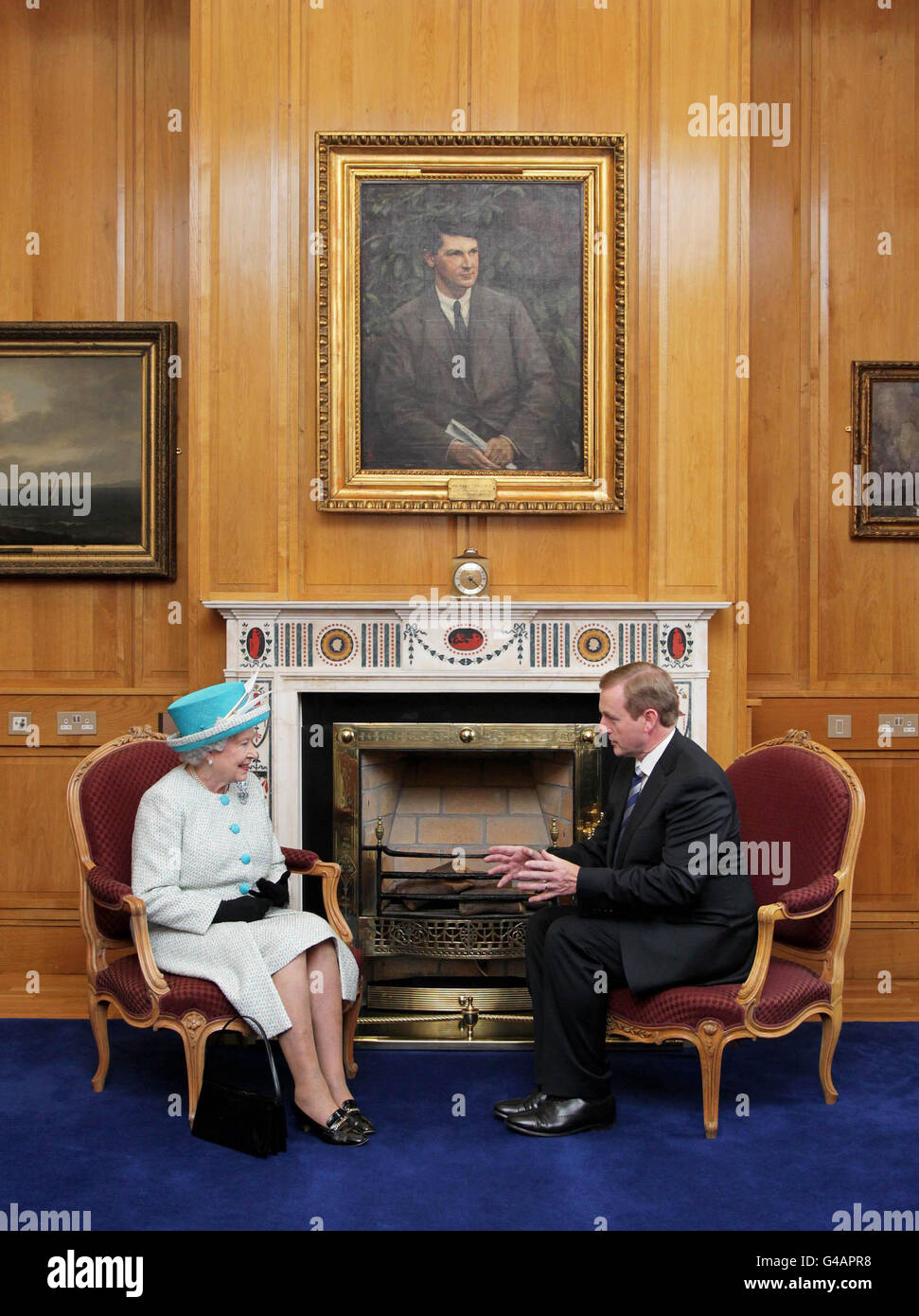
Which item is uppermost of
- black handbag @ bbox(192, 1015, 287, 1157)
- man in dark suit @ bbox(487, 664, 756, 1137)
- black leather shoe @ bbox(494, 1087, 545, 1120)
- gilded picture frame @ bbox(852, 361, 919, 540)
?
gilded picture frame @ bbox(852, 361, 919, 540)

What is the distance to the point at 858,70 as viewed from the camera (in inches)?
190

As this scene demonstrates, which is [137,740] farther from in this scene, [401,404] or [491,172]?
[491,172]

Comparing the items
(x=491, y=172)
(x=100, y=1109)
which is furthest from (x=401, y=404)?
(x=100, y=1109)

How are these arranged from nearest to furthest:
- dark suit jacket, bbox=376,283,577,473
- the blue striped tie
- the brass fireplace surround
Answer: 1. the blue striped tie
2. the brass fireplace surround
3. dark suit jacket, bbox=376,283,577,473

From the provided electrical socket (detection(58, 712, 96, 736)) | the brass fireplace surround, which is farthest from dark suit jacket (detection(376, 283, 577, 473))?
electrical socket (detection(58, 712, 96, 736))

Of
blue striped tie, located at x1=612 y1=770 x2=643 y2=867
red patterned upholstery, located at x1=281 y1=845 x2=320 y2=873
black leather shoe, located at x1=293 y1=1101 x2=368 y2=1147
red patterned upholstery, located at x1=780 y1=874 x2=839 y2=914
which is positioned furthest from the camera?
red patterned upholstery, located at x1=281 y1=845 x2=320 y2=873

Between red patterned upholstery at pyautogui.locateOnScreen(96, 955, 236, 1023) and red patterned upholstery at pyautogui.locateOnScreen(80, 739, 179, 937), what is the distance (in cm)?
29

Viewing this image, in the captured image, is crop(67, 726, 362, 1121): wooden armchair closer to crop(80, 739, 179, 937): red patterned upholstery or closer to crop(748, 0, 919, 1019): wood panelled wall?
crop(80, 739, 179, 937): red patterned upholstery

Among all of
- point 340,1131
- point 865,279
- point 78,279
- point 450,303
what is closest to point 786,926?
point 340,1131

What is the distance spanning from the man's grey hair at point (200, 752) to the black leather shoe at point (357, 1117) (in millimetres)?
1121

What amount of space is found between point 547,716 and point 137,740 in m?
1.53

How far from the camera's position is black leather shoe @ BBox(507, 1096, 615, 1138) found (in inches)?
128

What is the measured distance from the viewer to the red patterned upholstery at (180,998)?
326 cm

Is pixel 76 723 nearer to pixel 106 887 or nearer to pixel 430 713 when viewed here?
pixel 106 887
